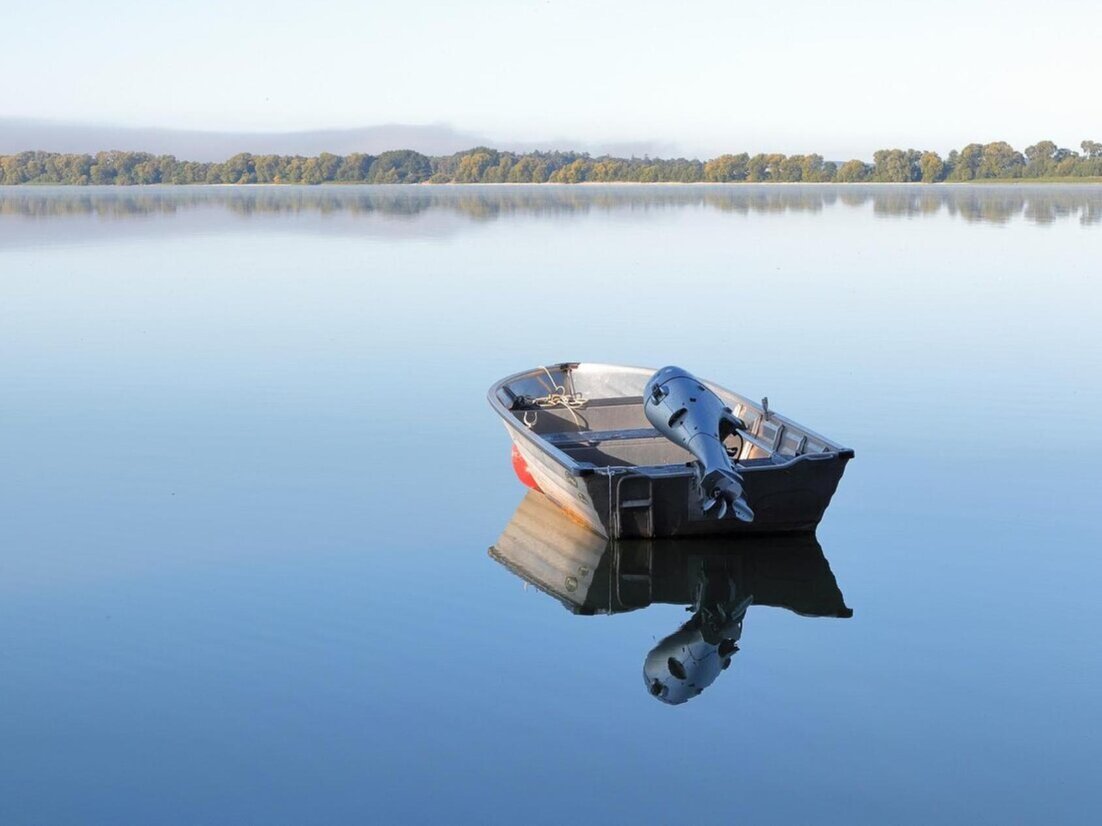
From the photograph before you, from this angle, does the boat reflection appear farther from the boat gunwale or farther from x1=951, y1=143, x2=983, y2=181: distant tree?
x1=951, y1=143, x2=983, y2=181: distant tree

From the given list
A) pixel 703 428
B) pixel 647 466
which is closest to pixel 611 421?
pixel 647 466

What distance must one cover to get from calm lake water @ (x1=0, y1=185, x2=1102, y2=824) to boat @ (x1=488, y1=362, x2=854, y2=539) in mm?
478

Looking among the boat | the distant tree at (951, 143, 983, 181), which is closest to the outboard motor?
the boat

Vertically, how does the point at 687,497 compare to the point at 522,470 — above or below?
above

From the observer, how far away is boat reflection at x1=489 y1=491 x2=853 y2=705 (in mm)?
8562

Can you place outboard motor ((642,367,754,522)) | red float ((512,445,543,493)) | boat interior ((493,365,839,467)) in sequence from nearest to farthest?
outboard motor ((642,367,754,522)), boat interior ((493,365,839,467)), red float ((512,445,543,493))

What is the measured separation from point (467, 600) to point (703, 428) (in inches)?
92.6

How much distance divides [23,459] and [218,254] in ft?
91.9

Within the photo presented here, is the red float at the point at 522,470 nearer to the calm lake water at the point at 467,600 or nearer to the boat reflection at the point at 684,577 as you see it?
the calm lake water at the point at 467,600

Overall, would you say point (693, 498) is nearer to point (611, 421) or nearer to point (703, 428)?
point (703, 428)

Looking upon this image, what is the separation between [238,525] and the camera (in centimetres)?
1080

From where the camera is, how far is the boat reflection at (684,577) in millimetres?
8562

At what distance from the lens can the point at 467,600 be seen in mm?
9234

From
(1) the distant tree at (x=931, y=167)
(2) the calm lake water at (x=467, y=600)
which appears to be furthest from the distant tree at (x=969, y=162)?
(2) the calm lake water at (x=467, y=600)
